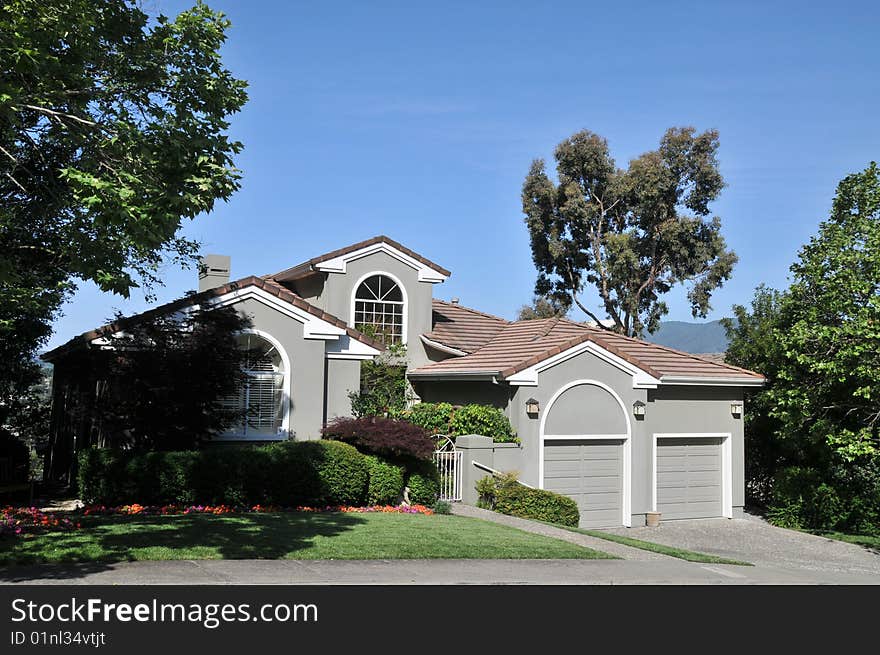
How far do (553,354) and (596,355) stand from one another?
→ 1420 millimetres

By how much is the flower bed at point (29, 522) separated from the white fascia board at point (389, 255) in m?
11.5

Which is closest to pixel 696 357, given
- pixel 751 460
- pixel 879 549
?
pixel 751 460

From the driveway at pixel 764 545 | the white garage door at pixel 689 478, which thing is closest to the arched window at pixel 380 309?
the white garage door at pixel 689 478

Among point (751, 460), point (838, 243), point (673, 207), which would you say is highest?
point (673, 207)

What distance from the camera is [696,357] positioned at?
25.8m

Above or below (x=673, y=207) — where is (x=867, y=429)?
below

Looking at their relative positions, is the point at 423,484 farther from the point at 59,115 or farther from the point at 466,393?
the point at 59,115

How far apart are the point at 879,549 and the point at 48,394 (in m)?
23.1

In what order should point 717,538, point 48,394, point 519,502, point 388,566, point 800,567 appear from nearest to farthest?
point 388,566 < point 800,567 < point 519,502 < point 717,538 < point 48,394

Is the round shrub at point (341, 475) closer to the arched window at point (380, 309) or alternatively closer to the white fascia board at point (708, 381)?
the arched window at point (380, 309)

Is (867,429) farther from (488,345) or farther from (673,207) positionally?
(673,207)

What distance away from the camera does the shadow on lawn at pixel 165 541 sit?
1054 centimetres

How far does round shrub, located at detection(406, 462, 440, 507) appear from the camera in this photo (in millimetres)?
17891

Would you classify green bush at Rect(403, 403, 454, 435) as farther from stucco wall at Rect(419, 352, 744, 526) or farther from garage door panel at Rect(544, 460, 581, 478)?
garage door panel at Rect(544, 460, 581, 478)
